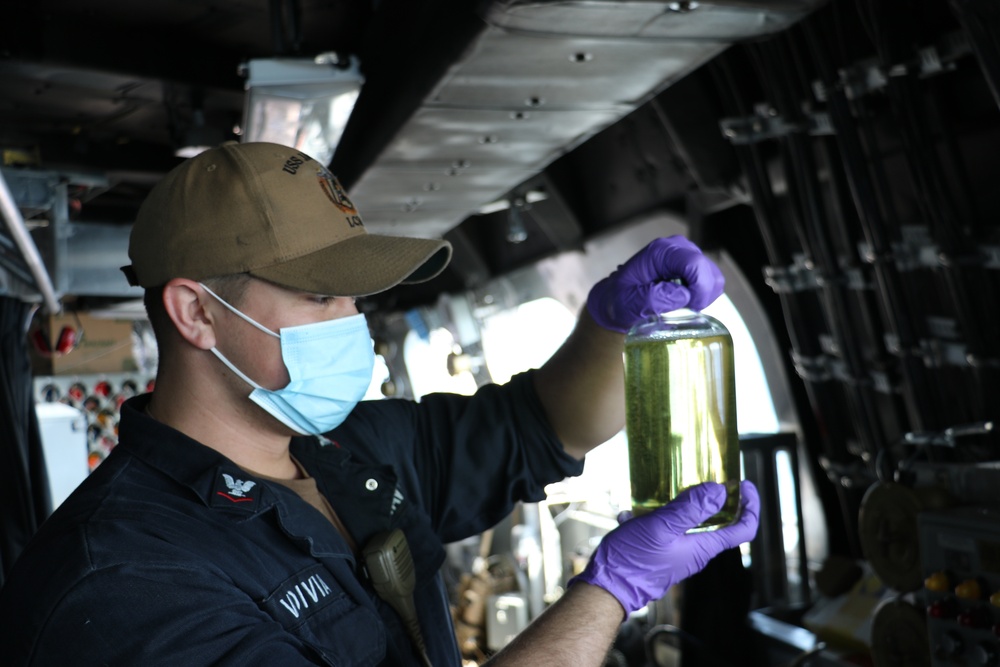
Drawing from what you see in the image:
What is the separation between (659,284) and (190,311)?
836 mm

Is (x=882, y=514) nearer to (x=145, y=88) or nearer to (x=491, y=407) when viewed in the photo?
(x=491, y=407)

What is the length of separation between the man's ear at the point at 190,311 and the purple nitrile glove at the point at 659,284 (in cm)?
75

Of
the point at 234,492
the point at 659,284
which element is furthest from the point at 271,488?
the point at 659,284

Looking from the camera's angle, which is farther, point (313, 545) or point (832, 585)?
point (832, 585)

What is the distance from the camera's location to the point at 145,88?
457 cm

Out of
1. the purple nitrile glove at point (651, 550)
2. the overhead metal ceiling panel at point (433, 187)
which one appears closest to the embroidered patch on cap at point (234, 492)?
the purple nitrile glove at point (651, 550)

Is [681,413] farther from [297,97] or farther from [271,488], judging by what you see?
[297,97]

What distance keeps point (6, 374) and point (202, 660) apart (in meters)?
2.31

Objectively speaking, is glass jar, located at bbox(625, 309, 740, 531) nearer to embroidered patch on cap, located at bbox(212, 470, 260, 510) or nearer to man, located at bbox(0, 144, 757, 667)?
→ man, located at bbox(0, 144, 757, 667)

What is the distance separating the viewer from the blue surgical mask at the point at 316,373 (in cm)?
154

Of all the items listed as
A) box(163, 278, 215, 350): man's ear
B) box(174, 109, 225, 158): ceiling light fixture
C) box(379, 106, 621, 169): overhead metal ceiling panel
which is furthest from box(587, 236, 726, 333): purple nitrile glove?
box(174, 109, 225, 158): ceiling light fixture

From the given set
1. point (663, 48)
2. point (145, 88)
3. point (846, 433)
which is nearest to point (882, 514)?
point (846, 433)

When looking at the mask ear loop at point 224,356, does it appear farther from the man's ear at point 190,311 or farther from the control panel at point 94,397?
the control panel at point 94,397

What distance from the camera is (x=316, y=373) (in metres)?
1.56
